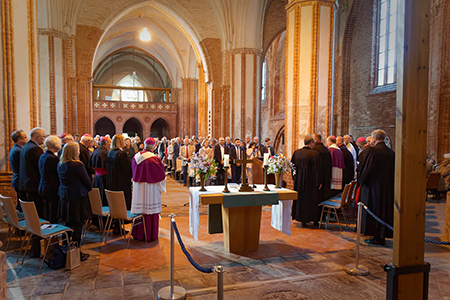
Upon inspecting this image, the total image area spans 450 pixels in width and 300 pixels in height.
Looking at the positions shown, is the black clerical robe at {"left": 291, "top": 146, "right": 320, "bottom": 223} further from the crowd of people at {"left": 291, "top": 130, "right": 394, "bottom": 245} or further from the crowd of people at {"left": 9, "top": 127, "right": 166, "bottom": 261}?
the crowd of people at {"left": 9, "top": 127, "right": 166, "bottom": 261}

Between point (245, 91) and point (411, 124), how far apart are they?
1378cm

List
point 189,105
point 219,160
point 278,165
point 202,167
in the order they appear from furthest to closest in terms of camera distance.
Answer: point 189,105, point 219,160, point 278,165, point 202,167

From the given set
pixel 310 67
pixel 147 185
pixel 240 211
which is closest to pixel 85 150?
pixel 147 185

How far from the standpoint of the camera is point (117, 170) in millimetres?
5980

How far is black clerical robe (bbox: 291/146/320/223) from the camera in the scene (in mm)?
6703

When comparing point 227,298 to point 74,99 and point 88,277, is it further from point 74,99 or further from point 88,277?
point 74,99

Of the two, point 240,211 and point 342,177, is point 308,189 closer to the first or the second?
point 342,177

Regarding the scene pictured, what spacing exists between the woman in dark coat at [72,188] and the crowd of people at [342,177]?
11.7ft

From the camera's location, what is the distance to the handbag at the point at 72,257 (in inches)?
176

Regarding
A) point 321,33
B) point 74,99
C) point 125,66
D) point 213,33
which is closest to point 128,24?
point 213,33

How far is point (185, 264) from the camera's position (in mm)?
4762

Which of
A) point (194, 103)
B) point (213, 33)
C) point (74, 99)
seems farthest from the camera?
point (194, 103)

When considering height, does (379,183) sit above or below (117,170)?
below

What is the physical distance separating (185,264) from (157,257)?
0.52 m
